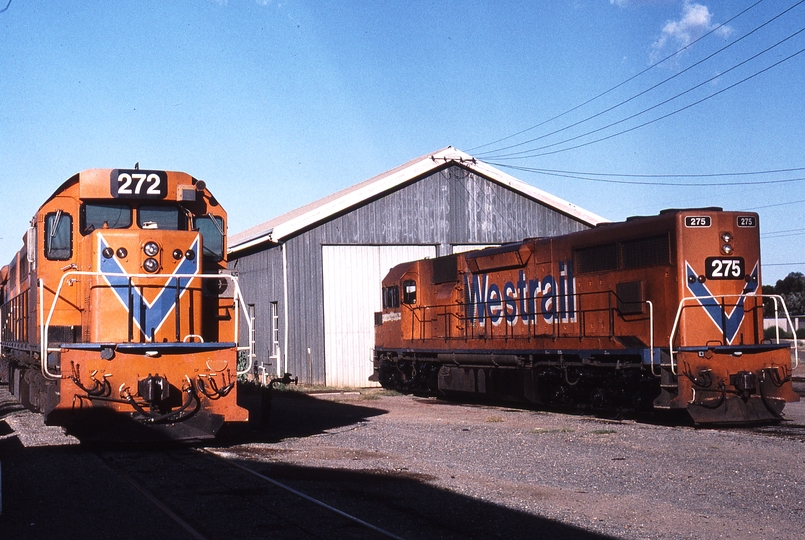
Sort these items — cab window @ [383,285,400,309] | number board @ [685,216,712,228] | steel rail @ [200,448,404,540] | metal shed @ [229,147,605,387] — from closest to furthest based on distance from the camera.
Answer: steel rail @ [200,448,404,540]
number board @ [685,216,712,228]
cab window @ [383,285,400,309]
metal shed @ [229,147,605,387]

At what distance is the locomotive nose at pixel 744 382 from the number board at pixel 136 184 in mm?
8557

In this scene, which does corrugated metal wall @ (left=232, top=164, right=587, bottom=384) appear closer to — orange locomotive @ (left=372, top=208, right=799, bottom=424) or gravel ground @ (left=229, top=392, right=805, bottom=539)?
orange locomotive @ (left=372, top=208, right=799, bottom=424)

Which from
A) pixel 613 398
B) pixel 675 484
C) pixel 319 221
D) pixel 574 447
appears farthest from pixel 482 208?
pixel 675 484

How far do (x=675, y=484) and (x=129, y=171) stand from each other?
24.5 ft

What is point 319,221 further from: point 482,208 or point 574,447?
point 574,447

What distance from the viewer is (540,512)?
22.9ft

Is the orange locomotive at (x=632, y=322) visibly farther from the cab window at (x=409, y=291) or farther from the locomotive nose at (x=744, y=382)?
the cab window at (x=409, y=291)

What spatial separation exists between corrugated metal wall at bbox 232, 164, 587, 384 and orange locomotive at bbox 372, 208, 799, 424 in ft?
20.2

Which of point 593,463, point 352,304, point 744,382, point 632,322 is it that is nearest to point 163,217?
point 593,463

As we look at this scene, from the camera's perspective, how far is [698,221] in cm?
1319

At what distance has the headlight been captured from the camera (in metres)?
10.8

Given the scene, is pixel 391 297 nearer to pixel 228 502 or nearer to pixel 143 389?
pixel 143 389

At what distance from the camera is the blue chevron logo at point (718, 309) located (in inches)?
518

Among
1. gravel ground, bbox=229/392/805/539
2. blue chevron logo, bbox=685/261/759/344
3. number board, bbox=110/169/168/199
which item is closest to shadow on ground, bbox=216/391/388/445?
gravel ground, bbox=229/392/805/539
